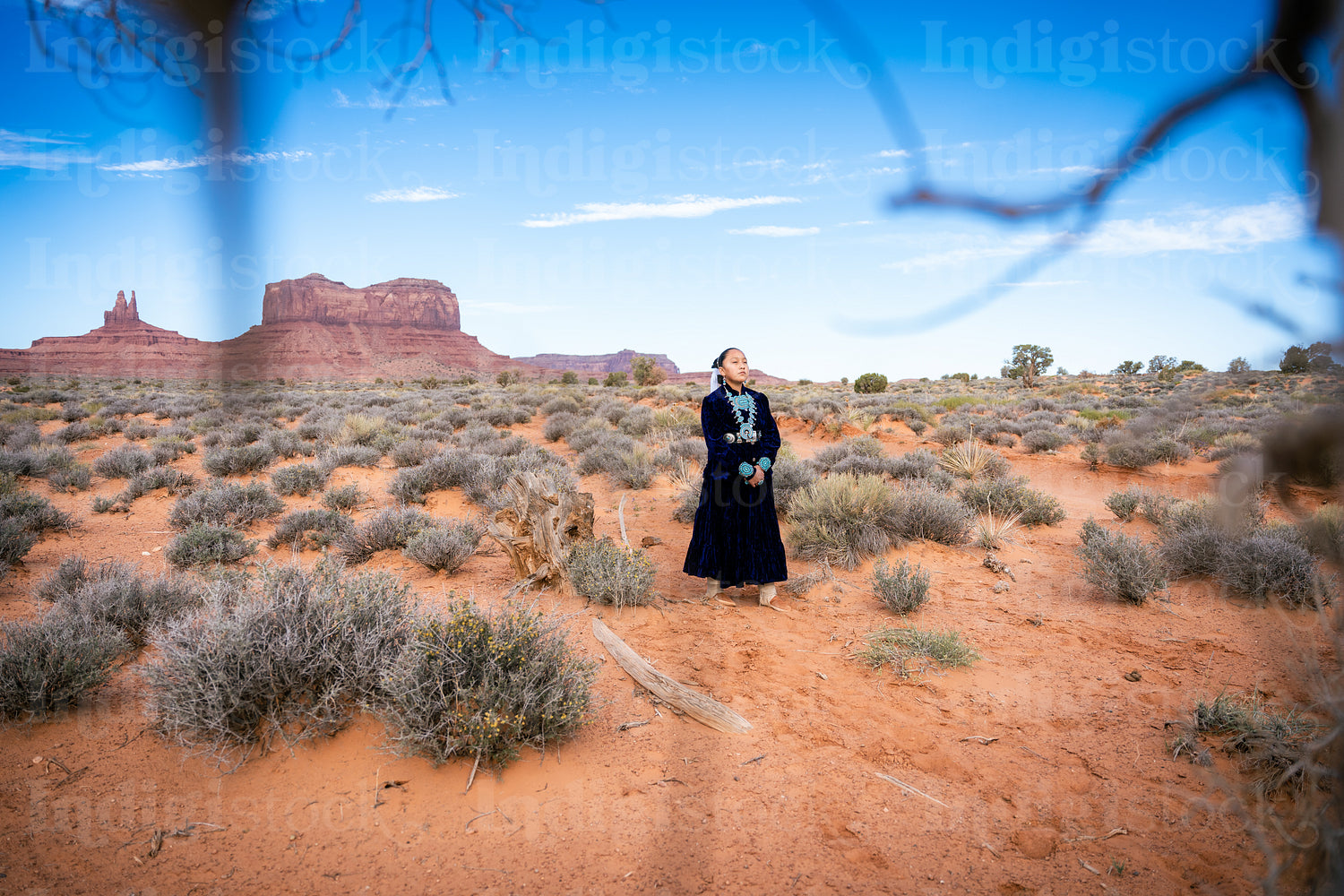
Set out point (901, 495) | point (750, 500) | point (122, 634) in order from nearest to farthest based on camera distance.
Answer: point (122, 634) < point (750, 500) < point (901, 495)

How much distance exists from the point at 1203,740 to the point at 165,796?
5543 mm

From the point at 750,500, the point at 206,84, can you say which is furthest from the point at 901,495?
the point at 206,84

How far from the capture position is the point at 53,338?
6544cm

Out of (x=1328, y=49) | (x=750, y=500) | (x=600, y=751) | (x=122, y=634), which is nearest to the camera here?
(x=1328, y=49)

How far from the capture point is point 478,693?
3182 mm

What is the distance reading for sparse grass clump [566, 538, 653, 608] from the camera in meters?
5.56

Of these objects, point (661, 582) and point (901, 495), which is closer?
point (661, 582)

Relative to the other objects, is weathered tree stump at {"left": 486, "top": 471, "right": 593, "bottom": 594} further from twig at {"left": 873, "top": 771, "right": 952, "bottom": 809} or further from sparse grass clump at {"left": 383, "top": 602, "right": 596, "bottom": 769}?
twig at {"left": 873, "top": 771, "right": 952, "bottom": 809}

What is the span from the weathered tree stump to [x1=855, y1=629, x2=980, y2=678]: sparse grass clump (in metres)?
2.78

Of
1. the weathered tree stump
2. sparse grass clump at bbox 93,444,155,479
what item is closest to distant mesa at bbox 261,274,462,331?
sparse grass clump at bbox 93,444,155,479

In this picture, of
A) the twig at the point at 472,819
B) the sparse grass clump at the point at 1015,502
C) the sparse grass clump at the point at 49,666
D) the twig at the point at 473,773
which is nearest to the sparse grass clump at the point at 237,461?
the sparse grass clump at the point at 49,666

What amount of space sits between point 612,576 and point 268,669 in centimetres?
286

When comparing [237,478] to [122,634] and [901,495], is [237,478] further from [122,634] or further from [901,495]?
[901,495]

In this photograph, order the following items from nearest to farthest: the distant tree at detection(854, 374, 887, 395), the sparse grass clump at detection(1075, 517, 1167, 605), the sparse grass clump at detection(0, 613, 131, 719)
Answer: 1. the sparse grass clump at detection(0, 613, 131, 719)
2. the sparse grass clump at detection(1075, 517, 1167, 605)
3. the distant tree at detection(854, 374, 887, 395)
